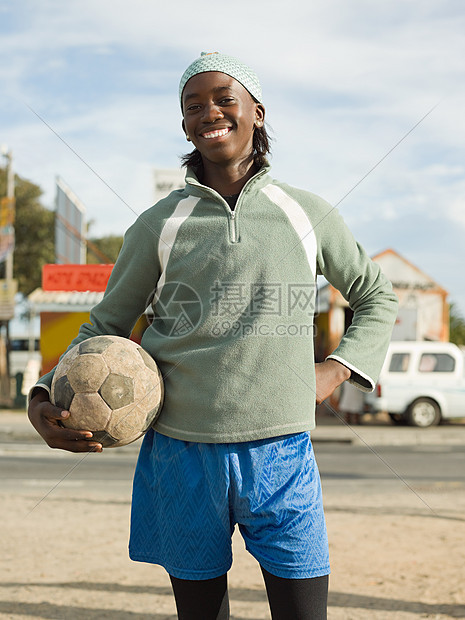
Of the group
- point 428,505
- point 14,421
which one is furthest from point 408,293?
point 428,505

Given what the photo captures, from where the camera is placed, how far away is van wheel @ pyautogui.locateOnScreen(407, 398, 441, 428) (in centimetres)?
1738

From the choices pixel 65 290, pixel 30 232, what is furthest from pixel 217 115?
pixel 30 232

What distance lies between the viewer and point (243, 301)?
221 centimetres

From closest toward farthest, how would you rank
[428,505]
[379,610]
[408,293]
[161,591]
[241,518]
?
[241,518] → [379,610] → [161,591] → [428,505] → [408,293]

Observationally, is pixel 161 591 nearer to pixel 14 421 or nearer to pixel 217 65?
pixel 217 65

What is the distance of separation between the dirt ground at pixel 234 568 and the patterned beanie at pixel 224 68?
2.84 meters

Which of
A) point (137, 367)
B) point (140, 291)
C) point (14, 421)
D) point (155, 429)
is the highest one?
point (140, 291)

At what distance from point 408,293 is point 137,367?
774 inches

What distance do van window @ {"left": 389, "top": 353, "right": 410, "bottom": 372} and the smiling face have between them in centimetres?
1577

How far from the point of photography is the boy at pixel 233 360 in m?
2.15

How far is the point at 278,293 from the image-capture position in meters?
2.22

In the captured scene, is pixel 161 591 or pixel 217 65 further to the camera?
pixel 161 591

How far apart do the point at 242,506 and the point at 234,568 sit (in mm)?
3116

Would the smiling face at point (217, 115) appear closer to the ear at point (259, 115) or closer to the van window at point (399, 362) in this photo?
the ear at point (259, 115)
